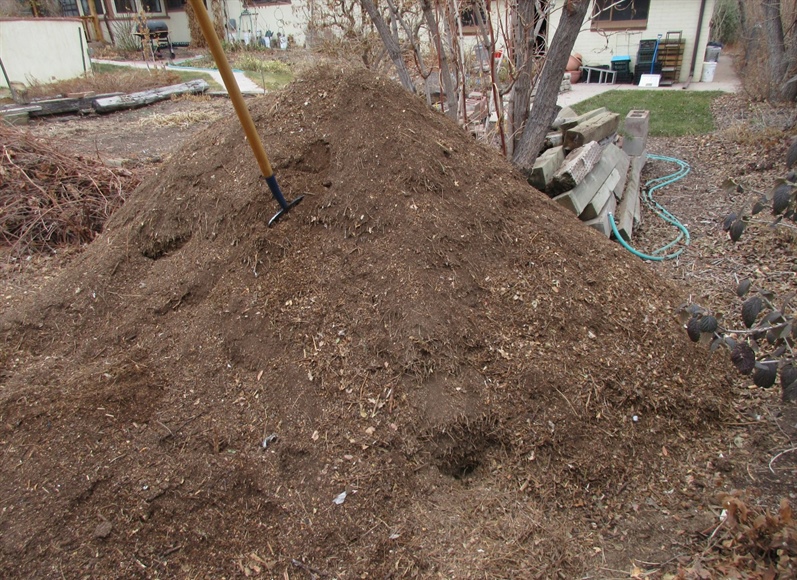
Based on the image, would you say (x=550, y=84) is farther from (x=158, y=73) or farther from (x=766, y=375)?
(x=158, y=73)

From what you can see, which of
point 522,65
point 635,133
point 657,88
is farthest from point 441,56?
point 657,88

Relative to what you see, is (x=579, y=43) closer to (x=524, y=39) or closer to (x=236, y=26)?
(x=524, y=39)

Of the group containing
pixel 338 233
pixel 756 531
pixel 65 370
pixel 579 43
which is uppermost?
pixel 579 43

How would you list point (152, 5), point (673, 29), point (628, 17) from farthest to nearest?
point (152, 5) < point (628, 17) < point (673, 29)

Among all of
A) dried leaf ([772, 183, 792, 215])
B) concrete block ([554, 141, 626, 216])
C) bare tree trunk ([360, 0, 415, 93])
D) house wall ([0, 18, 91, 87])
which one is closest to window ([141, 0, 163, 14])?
house wall ([0, 18, 91, 87])

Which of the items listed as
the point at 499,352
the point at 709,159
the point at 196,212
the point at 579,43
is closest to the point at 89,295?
the point at 196,212

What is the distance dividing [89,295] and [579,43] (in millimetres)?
12434

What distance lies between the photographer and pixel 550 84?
4.07 metres

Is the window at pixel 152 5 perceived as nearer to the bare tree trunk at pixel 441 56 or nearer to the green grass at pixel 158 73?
the green grass at pixel 158 73

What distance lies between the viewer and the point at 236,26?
60.6 feet

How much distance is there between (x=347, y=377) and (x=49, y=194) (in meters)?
3.79

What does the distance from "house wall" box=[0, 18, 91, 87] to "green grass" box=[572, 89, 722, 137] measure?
36.5 ft

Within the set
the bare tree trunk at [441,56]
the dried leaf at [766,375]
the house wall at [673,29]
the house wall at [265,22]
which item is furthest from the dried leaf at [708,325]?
the house wall at [265,22]

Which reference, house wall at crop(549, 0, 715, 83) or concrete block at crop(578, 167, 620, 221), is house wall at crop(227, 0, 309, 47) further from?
concrete block at crop(578, 167, 620, 221)
